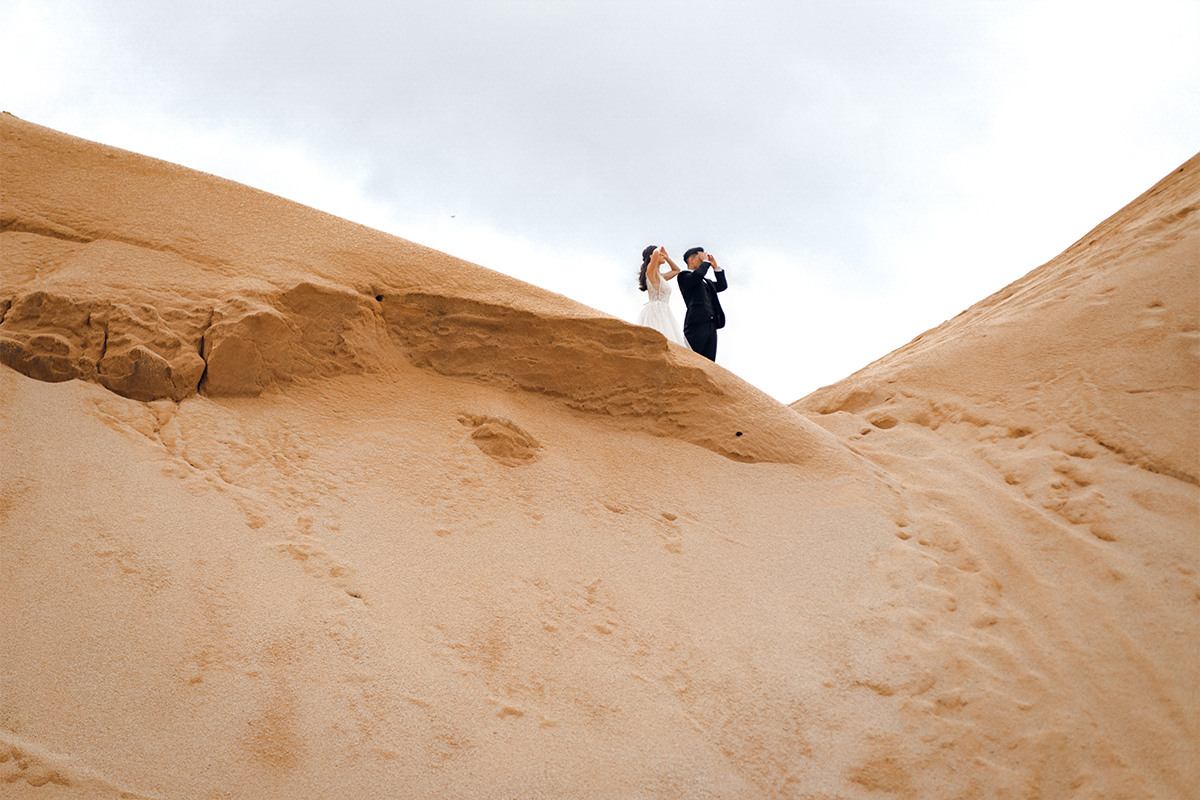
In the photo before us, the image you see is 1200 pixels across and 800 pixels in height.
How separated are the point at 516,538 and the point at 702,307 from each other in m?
3.58

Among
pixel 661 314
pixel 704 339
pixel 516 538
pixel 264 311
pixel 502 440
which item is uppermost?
pixel 661 314

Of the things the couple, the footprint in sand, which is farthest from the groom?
the footprint in sand

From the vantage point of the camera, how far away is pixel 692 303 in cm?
614

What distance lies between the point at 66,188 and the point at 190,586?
2.46 m

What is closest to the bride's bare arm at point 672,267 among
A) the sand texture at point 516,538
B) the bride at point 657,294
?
the bride at point 657,294

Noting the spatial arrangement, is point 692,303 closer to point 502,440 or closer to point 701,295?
point 701,295

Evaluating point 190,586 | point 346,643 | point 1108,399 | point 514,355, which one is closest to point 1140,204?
point 1108,399

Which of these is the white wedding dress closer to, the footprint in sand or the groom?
the groom

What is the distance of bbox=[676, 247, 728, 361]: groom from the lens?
20.0 feet

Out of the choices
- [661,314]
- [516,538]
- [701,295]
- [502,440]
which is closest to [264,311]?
[502,440]

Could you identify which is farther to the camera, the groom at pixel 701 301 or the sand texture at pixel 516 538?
the groom at pixel 701 301

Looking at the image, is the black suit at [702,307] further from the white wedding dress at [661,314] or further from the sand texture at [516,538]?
the sand texture at [516,538]

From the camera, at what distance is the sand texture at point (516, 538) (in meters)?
2.20

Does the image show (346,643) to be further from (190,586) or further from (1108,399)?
(1108,399)
